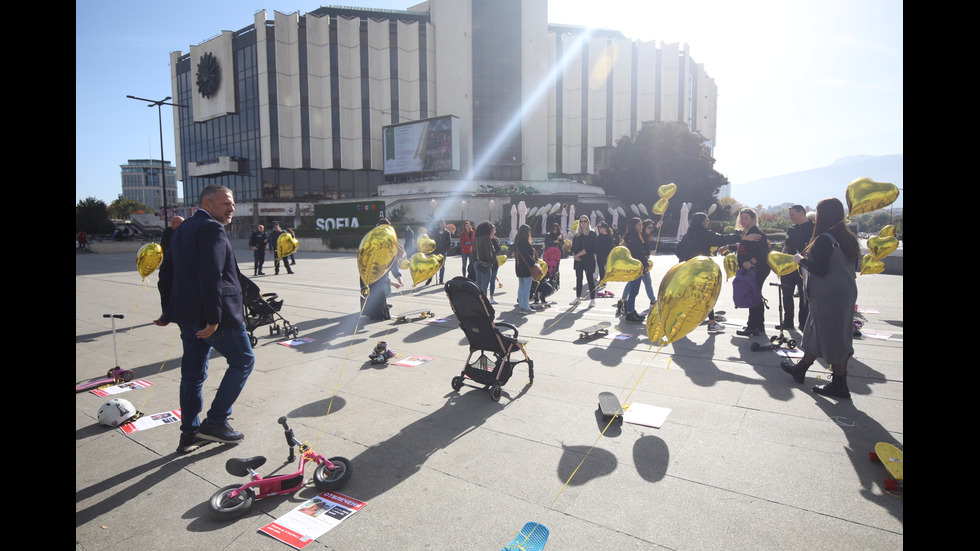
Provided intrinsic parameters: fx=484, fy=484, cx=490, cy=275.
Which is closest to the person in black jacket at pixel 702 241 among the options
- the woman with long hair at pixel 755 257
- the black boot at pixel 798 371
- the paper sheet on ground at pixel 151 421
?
the woman with long hair at pixel 755 257

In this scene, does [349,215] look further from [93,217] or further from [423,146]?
[93,217]

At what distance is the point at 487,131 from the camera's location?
53219 millimetres

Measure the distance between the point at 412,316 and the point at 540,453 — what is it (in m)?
5.66

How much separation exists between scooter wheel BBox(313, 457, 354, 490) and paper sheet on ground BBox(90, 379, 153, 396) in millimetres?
3298

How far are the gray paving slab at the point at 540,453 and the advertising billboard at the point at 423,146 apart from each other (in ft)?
124

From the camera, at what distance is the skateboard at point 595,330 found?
7.13 metres

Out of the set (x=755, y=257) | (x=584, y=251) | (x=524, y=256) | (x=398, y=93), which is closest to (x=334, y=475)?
(x=524, y=256)

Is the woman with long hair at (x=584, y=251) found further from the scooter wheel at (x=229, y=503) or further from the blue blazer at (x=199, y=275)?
the scooter wheel at (x=229, y=503)

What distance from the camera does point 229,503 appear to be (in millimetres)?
2896

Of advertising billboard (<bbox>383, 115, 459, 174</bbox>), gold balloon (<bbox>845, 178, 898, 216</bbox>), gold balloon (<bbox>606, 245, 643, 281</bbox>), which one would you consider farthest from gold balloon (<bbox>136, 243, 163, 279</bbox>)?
advertising billboard (<bbox>383, 115, 459, 174</bbox>)

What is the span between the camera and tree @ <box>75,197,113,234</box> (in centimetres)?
4953

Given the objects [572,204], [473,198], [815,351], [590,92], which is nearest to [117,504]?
[815,351]

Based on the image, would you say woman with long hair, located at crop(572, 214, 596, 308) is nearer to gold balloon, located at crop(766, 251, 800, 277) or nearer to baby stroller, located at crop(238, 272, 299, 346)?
gold balloon, located at crop(766, 251, 800, 277)
